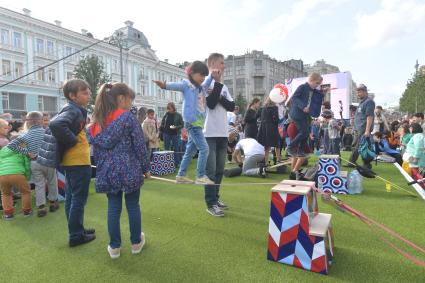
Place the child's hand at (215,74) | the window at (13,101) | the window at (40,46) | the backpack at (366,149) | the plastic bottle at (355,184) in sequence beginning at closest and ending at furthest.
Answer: the child's hand at (215,74) → the plastic bottle at (355,184) → the backpack at (366,149) → the window at (13,101) → the window at (40,46)

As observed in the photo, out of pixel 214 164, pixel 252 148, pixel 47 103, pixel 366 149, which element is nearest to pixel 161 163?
pixel 252 148

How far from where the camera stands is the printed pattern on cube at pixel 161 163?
7776 millimetres

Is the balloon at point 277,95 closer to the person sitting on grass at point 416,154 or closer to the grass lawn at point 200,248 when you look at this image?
the person sitting on grass at point 416,154

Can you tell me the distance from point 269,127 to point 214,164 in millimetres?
3789

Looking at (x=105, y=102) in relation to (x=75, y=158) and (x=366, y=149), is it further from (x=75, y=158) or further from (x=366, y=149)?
(x=366, y=149)

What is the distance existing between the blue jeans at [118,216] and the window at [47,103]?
128ft

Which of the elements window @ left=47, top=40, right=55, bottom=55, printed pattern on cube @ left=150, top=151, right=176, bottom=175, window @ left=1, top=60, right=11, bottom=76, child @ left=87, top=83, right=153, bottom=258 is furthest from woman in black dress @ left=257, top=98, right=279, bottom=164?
window @ left=47, top=40, right=55, bottom=55

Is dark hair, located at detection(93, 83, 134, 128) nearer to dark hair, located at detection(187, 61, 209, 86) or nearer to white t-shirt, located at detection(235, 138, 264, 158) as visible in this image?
dark hair, located at detection(187, 61, 209, 86)

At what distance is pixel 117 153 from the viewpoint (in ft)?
9.30

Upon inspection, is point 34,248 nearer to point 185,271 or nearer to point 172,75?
point 185,271

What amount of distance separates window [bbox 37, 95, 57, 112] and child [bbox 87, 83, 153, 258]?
3896 centimetres

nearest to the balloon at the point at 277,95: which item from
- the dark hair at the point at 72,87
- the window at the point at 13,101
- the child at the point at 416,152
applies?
the child at the point at 416,152

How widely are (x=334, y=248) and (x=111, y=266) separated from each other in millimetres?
2127

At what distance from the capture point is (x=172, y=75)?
6300cm
